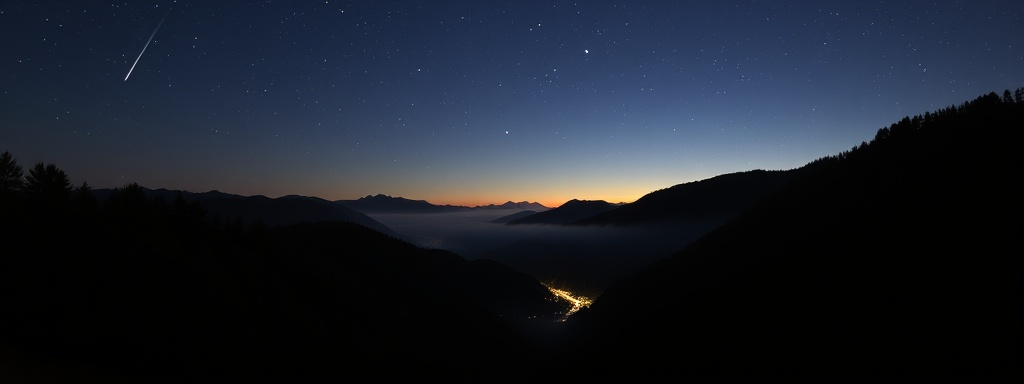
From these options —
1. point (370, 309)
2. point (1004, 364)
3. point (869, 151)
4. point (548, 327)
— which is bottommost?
point (548, 327)

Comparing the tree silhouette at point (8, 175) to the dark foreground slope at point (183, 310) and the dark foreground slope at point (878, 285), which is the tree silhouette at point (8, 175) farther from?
the dark foreground slope at point (878, 285)

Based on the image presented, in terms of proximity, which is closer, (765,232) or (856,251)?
(856,251)

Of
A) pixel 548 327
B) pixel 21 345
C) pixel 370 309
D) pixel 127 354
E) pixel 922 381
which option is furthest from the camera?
pixel 548 327

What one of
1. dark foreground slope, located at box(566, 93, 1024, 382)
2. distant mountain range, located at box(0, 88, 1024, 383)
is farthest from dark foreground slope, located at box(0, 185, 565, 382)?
dark foreground slope, located at box(566, 93, 1024, 382)

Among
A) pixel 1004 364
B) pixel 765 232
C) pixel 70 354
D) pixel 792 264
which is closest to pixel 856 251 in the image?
pixel 792 264

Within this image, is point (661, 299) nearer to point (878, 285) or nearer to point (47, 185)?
point (878, 285)

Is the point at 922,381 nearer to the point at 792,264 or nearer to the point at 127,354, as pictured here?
the point at 792,264
